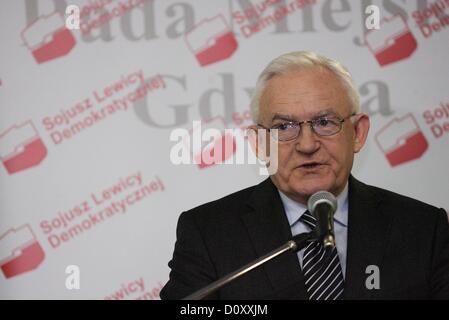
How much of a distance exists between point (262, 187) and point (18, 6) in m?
1.13

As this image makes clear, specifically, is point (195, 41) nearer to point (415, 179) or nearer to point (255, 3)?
point (255, 3)

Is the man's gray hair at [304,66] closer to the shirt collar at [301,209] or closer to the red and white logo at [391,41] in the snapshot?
the shirt collar at [301,209]

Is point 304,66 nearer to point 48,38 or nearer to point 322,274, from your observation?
point 322,274

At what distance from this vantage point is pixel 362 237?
173 cm

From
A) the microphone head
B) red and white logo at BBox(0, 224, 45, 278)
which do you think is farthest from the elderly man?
red and white logo at BBox(0, 224, 45, 278)

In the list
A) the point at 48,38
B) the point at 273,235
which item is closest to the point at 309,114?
the point at 273,235

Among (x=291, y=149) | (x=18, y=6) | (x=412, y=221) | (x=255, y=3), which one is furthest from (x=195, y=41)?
(x=412, y=221)

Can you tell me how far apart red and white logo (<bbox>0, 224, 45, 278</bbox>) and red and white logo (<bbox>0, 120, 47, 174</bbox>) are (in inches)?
9.0

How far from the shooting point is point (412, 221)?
1.78 m

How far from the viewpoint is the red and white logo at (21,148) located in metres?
2.33

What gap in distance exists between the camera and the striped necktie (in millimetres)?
1665

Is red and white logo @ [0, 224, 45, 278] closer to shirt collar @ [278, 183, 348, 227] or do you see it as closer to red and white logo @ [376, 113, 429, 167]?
→ shirt collar @ [278, 183, 348, 227]
